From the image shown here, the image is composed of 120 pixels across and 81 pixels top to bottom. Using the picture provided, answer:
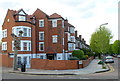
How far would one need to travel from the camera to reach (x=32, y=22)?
32.6 meters

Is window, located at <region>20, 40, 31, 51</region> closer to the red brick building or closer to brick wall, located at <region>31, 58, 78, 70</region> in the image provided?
the red brick building

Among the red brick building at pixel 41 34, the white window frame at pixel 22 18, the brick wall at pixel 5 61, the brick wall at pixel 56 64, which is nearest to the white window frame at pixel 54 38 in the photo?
the red brick building at pixel 41 34

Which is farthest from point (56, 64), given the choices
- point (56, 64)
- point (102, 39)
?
point (102, 39)

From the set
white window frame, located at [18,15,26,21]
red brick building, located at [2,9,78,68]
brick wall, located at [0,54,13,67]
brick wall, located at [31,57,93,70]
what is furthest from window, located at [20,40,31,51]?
brick wall, located at [31,57,93,70]

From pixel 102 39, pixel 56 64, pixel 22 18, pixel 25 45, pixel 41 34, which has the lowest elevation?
pixel 56 64

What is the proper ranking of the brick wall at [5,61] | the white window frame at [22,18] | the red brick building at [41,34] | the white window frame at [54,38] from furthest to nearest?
the white window frame at [54,38], the red brick building at [41,34], the white window frame at [22,18], the brick wall at [5,61]

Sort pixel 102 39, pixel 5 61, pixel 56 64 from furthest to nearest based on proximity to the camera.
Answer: pixel 102 39 → pixel 5 61 → pixel 56 64

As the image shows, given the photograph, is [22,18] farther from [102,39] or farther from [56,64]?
[102,39]

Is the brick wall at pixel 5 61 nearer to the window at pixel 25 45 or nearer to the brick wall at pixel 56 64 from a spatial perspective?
the window at pixel 25 45

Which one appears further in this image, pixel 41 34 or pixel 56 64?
pixel 41 34

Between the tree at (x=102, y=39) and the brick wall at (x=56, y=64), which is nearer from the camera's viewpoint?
the brick wall at (x=56, y=64)

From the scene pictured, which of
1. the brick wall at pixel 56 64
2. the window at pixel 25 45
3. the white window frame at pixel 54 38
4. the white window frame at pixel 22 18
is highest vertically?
the white window frame at pixel 22 18

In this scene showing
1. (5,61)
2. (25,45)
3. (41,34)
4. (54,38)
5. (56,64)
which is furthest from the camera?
(41,34)

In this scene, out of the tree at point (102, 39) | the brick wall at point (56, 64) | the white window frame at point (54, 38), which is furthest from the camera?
the tree at point (102, 39)
